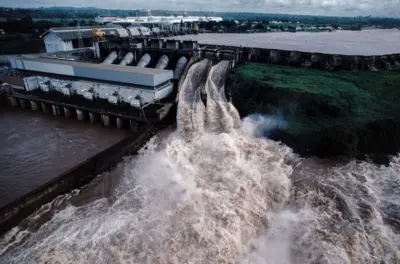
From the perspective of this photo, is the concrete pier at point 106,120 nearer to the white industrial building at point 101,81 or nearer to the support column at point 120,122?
the support column at point 120,122

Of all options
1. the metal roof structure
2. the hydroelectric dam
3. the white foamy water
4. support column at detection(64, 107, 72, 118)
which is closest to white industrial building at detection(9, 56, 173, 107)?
the metal roof structure

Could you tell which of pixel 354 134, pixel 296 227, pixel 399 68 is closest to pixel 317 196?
pixel 296 227

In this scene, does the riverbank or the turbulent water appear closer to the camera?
the turbulent water

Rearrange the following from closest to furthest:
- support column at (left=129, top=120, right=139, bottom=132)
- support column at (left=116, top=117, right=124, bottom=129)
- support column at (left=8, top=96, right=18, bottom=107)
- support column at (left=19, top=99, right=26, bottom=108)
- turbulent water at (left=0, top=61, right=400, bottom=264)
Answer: turbulent water at (left=0, top=61, right=400, bottom=264) → support column at (left=129, top=120, right=139, bottom=132) → support column at (left=116, top=117, right=124, bottom=129) → support column at (left=19, top=99, right=26, bottom=108) → support column at (left=8, top=96, right=18, bottom=107)

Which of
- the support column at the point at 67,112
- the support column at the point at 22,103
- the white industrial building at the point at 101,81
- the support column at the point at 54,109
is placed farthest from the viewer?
the support column at the point at 22,103

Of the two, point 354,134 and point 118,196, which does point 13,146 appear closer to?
point 118,196

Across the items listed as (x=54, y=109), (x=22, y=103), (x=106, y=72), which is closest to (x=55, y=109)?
(x=54, y=109)

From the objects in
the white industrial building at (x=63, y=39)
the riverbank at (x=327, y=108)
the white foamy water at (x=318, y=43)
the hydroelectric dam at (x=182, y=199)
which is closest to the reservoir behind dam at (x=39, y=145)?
the hydroelectric dam at (x=182, y=199)

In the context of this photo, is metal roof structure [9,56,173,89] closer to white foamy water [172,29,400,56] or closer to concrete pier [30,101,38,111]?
concrete pier [30,101,38,111]
